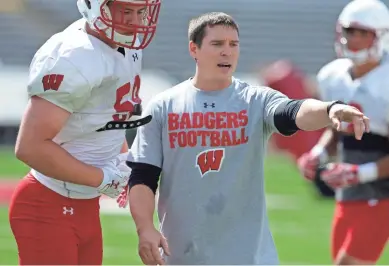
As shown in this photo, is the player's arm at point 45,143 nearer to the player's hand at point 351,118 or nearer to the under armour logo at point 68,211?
the under armour logo at point 68,211

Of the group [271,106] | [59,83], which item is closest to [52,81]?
[59,83]

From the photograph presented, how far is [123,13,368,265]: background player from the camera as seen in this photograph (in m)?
3.67

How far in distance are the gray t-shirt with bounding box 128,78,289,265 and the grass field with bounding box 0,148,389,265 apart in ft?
10.6

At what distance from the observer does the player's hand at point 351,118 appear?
10.3 ft

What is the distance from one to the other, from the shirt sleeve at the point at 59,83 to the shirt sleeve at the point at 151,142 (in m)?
0.31

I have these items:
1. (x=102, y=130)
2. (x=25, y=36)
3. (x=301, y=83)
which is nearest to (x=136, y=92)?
(x=102, y=130)

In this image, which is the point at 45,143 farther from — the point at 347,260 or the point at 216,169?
the point at 347,260

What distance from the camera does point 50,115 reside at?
11.5ft

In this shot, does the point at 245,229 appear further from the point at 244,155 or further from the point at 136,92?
the point at 136,92

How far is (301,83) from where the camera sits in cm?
1182

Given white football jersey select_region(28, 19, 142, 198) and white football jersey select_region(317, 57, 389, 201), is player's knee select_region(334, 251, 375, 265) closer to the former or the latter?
white football jersey select_region(317, 57, 389, 201)

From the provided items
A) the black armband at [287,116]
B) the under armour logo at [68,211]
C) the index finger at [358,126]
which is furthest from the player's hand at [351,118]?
the under armour logo at [68,211]

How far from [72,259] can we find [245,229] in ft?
2.12

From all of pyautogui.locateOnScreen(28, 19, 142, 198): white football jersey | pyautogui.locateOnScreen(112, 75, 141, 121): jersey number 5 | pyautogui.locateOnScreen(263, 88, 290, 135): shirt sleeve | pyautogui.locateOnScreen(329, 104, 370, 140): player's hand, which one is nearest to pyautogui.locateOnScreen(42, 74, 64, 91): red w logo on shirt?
pyautogui.locateOnScreen(28, 19, 142, 198): white football jersey
